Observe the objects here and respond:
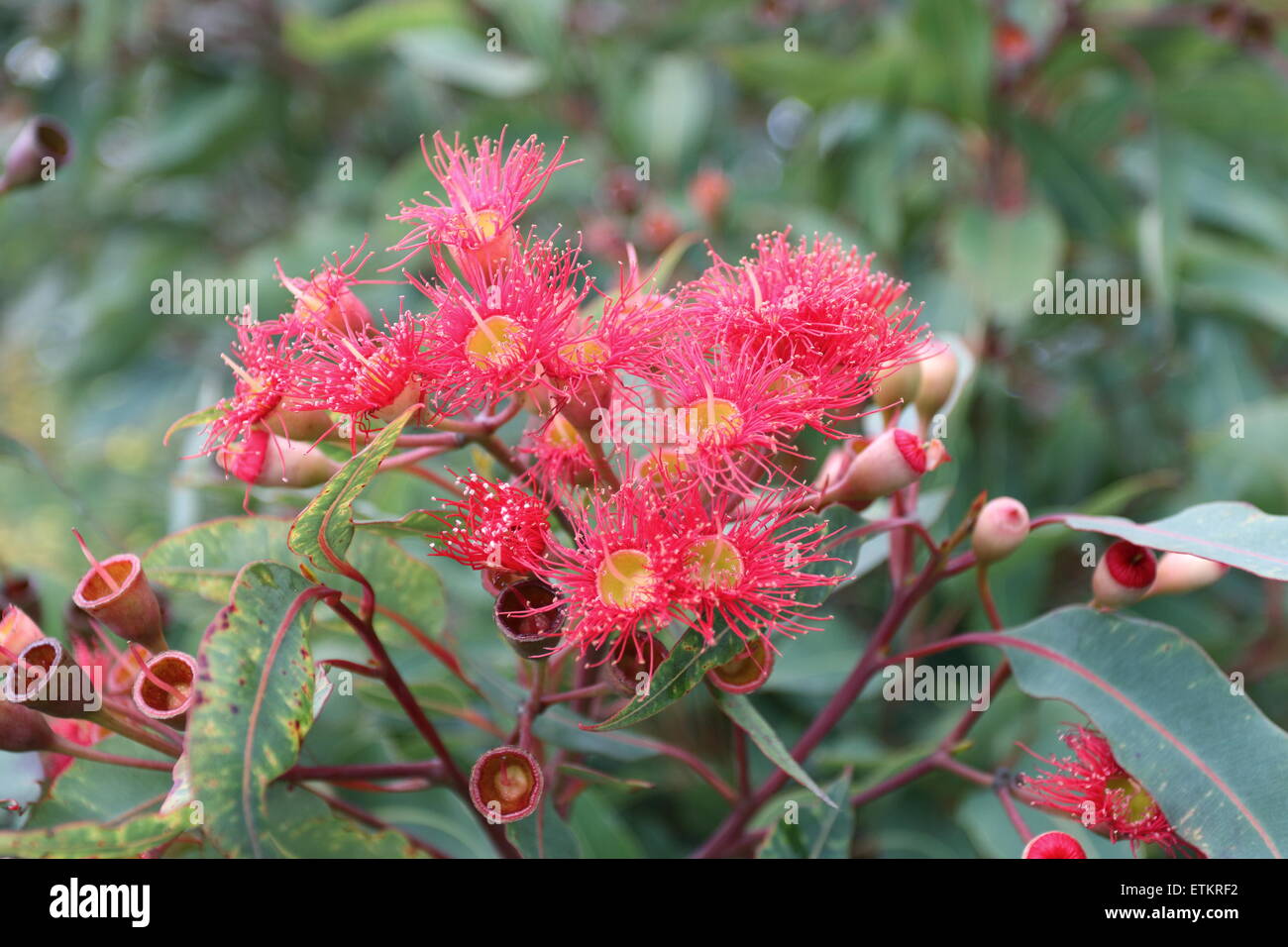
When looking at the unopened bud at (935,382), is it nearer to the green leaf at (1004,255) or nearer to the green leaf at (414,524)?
the green leaf at (414,524)

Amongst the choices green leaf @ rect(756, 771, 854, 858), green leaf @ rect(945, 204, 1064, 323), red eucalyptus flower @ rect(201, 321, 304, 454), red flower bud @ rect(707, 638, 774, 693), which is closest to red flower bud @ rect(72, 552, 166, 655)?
red eucalyptus flower @ rect(201, 321, 304, 454)

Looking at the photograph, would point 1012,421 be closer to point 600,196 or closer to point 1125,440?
point 1125,440

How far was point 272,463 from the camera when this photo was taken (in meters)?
0.87

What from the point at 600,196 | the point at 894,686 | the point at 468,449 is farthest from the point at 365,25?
the point at 894,686

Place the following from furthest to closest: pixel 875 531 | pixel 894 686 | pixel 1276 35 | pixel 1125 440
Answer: pixel 1125 440
pixel 1276 35
pixel 894 686
pixel 875 531

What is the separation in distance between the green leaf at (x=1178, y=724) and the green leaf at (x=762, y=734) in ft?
0.88

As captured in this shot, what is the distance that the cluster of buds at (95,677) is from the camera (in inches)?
28.2

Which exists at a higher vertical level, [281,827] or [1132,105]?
[1132,105]

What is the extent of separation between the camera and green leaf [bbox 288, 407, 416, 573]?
676mm
